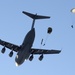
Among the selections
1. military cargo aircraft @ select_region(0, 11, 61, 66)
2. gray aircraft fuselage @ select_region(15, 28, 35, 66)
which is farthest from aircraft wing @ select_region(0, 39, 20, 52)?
gray aircraft fuselage @ select_region(15, 28, 35, 66)

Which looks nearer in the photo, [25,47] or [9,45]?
[25,47]

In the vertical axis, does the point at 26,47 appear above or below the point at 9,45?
below

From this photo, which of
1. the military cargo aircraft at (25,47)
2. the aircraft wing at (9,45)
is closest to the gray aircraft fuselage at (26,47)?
the military cargo aircraft at (25,47)

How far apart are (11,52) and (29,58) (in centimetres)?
510

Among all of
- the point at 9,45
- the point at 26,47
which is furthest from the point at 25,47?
the point at 9,45

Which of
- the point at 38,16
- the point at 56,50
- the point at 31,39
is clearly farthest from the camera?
the point at 56,50

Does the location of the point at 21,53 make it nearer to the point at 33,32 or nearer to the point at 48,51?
the point at 33,32

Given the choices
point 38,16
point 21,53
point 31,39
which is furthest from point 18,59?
point 38,16

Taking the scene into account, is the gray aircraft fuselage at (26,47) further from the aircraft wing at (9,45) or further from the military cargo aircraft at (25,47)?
the aircraft wing at (9,45)

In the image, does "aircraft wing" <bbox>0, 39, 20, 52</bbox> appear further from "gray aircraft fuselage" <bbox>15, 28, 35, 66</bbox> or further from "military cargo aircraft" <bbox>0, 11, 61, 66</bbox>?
"gray aircraft fuselage" <bbox>15, 28, 35, 66</bbox>

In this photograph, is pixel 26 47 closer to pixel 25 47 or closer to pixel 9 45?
pixel 25 47

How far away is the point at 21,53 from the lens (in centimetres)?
6341

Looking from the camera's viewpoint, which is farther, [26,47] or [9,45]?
[9,45]

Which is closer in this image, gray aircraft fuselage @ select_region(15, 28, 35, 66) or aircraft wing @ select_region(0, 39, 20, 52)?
gray aircraft fuselage @ select_region(15, 28, 35, 66)
